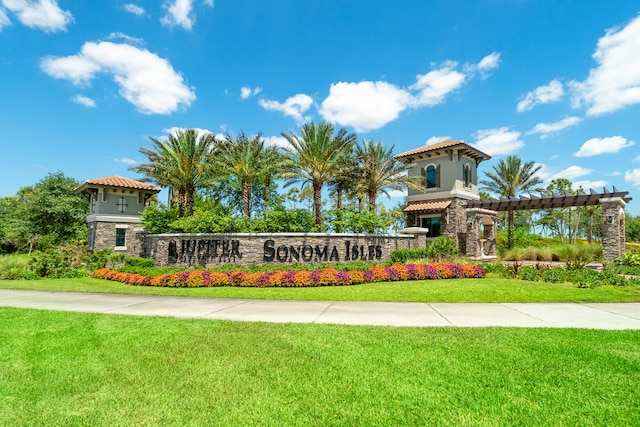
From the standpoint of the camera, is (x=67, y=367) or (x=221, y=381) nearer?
(x=221, y=381)

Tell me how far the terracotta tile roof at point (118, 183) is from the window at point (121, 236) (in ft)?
14.1

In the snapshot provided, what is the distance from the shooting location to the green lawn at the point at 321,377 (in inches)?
147

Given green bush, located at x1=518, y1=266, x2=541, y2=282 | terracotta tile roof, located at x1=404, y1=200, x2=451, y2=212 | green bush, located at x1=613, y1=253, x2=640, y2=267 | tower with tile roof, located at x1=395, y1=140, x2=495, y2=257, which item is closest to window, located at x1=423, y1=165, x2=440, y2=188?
tower with tile roof, located at x1=395, y1=140, x2=495, y2=257

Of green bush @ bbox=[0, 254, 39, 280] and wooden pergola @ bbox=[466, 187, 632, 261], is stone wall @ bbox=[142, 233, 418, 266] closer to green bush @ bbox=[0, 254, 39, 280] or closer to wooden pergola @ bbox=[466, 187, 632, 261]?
green bush @ bbox=[0, 254, 39, 280]

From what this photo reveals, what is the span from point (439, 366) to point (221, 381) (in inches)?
119

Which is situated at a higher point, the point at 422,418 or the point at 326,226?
the point at 326,226

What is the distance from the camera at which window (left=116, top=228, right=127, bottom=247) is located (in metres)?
33.5

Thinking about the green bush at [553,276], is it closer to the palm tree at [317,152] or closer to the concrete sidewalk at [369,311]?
the concrete sidewalk at [369,311]

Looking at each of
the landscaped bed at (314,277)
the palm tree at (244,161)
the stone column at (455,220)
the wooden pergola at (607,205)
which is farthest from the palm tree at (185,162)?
the wooden pergola at (607,205)

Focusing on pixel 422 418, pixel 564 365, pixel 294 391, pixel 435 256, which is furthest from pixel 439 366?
pixel 435 256

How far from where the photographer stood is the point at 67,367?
17.1ft

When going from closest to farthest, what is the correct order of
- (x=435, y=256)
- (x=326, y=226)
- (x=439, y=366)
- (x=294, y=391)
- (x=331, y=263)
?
(x=294, y=391), (x=439, y=366), (x=331, y=263), (x=435, y=256), (x=326, y=226)

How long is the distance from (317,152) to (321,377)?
18.7 metres

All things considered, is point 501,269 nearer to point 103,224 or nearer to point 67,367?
point 67,367
